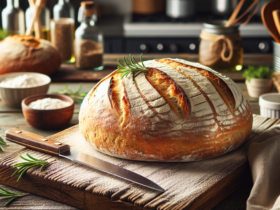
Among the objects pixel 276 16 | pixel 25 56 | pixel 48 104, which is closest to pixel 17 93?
pixel 48 104

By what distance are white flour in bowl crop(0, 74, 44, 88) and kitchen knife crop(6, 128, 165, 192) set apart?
43cm

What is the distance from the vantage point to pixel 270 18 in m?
1.88

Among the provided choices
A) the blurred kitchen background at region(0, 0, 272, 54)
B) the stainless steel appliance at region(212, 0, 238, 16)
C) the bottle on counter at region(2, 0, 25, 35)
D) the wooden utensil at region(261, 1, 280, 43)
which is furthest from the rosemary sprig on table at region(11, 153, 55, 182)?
the stainless steel appliance at region(212, 0, 238, 16)

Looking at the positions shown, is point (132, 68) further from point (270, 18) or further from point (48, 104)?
point (270, 18)

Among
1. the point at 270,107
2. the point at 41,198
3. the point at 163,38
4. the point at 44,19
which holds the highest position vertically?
the point at 44,19

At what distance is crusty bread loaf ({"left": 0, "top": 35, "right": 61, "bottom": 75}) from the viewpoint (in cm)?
182

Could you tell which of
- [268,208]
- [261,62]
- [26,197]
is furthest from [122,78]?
[261,62]

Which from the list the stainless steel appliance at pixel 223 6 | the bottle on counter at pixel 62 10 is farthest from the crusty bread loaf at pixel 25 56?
the stainless steel appliance at pixel 223 6

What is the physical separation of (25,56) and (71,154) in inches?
37.2

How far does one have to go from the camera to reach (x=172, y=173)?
0.96m

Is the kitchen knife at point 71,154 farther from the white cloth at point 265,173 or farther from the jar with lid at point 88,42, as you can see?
the jar with lid at point 88,42

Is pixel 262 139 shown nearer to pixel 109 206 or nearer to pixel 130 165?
pixel 130 165

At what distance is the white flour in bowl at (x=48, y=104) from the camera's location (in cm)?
133

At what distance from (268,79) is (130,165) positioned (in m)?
0.87
